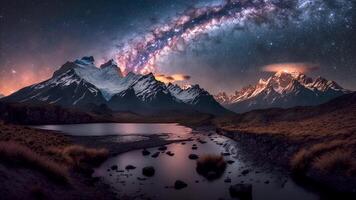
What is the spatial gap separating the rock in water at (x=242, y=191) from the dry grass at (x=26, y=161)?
38.2 feet

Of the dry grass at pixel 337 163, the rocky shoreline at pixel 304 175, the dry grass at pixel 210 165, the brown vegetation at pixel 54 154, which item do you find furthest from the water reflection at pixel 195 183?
the dry grass at pixel 337 163

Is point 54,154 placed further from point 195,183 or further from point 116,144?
point 116,144

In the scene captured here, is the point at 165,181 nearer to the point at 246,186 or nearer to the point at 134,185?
the point at 134,185

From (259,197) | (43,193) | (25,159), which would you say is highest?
(25,159)

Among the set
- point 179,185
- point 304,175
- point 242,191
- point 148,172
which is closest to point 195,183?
point 179,185

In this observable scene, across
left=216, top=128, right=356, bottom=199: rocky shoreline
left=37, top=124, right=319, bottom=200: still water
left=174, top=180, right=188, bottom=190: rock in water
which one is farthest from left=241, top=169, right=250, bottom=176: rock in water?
left=174, top=180, right=188, bottom=190: rock in water

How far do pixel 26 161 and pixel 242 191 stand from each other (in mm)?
14600

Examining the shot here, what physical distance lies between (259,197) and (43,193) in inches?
568

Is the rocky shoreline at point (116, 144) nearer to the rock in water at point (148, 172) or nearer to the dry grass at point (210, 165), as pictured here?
the rock in water at point (148, 172)

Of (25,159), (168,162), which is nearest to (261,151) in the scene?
(168,162)

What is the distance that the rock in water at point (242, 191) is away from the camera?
22922 millimetres

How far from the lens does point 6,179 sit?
1623cm

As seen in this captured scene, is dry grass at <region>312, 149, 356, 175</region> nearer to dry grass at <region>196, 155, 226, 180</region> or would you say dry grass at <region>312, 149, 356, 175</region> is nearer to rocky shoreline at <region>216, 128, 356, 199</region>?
rocky shoreline at <region>216, 128, 356, 199</region>

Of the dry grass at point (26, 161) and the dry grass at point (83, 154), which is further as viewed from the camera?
the dry grass at point (83, 154)
